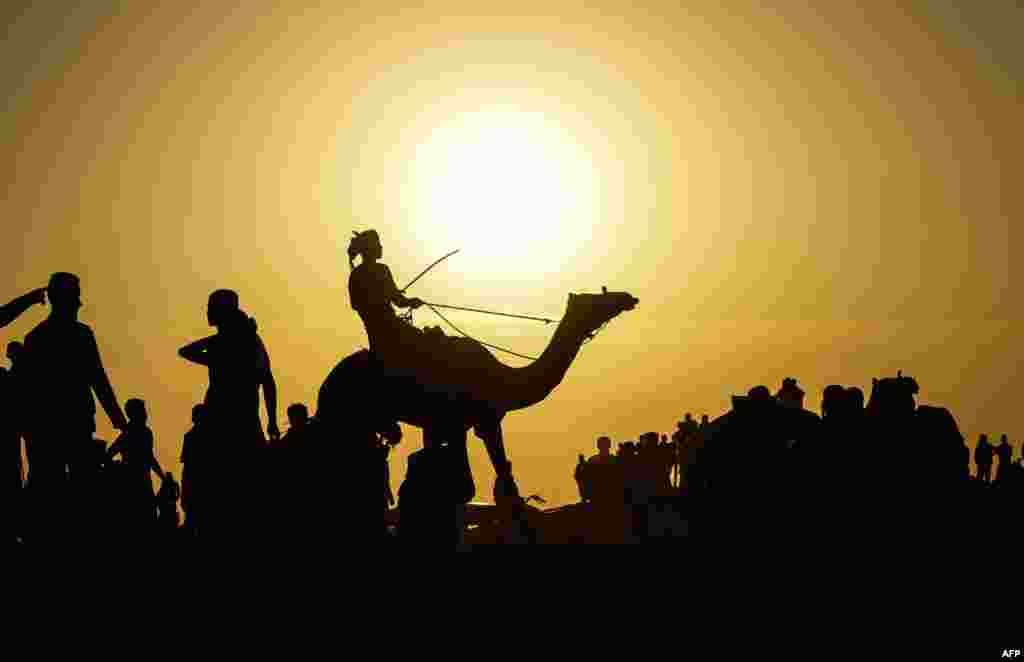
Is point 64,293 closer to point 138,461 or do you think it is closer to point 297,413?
point 138,461

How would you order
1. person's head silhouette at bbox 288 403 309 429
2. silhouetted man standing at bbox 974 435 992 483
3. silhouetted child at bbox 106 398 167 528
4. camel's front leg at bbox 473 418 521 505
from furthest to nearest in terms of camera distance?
silhouetted man standing at bbox 974 435 992 483 < camel's front leg at bbox 473 418 521 505 < person's head silhouette at bbox 288 403 309 429 < silhouetted child at bbox 106 398 167 528

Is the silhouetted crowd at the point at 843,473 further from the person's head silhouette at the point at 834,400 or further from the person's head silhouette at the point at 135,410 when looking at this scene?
the person's head silhouette at the point at 135,410

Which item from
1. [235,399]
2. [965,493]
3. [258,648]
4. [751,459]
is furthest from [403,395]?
[258,648]

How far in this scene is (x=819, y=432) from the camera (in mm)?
17812

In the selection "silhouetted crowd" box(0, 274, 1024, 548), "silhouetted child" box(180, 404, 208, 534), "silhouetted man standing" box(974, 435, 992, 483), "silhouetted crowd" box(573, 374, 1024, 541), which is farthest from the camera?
"silhouetted man standing" box(974, 435, 992, 483)

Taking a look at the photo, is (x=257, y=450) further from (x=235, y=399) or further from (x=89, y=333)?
(x=89, y=333)

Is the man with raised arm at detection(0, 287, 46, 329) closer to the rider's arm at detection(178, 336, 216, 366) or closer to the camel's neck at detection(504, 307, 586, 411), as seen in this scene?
the rider's arm at detection(178, 336, 216, 366)

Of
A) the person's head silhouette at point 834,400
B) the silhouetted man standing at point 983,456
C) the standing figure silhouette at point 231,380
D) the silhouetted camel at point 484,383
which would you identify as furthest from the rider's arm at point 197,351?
the silhouetted man standing at point 983,456

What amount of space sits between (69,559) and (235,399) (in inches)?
95.0

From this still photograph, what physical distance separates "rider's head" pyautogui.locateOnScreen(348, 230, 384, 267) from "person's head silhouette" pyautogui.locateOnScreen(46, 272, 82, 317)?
16.8ft

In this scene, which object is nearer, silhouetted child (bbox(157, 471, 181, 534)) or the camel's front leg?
silhouetted child (bbox(157, 471, 181, 534))

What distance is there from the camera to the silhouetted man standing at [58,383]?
Result: 17938 millimetres

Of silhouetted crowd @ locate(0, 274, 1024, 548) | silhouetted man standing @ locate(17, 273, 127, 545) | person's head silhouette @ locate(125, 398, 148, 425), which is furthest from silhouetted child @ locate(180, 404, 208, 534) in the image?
person's head silhouette @ locate(125, 398, 148, 425)

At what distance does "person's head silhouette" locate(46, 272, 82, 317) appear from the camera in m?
17.9
